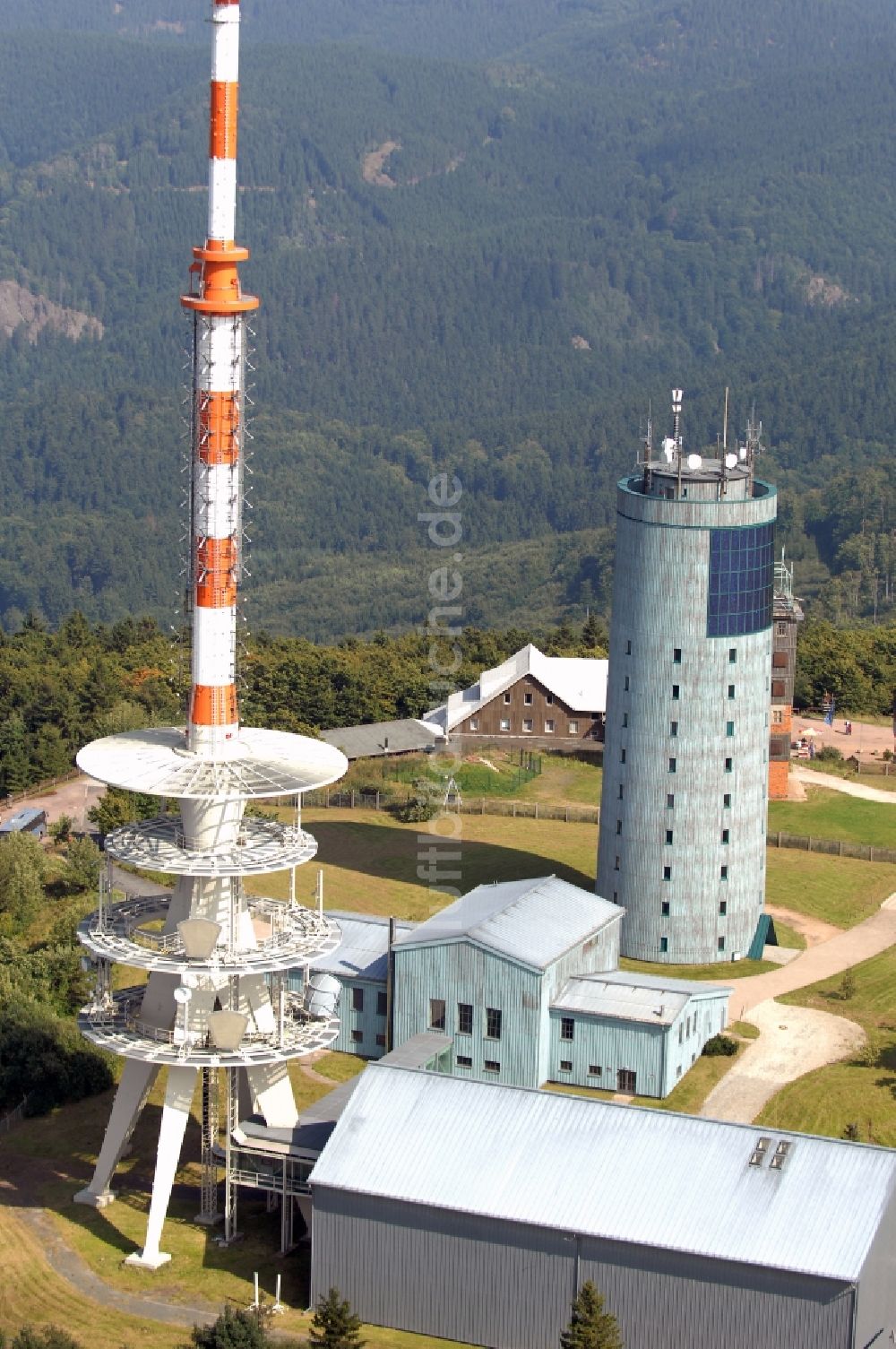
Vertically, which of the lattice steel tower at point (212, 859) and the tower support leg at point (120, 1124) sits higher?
the lattice steel tower at point (212, 859)

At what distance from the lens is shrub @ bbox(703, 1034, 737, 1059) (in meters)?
97.7

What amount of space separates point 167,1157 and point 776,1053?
95.4ft

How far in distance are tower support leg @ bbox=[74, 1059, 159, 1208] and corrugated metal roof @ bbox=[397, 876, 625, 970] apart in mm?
13863

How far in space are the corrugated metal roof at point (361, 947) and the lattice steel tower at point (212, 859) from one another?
10.2m

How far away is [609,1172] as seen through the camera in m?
75.3

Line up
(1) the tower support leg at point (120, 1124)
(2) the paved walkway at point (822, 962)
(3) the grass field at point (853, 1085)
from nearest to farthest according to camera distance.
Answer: (1) the tower support leg at point (120, 1124), (3) the grass field at point (853, 1085), (2) the paved walkway at point (822, 962)

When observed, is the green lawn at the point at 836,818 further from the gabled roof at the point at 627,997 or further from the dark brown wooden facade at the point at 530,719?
the gabled roof at the point at 627,997

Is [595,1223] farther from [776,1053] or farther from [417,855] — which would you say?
[417,855]

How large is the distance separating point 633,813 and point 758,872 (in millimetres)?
6961

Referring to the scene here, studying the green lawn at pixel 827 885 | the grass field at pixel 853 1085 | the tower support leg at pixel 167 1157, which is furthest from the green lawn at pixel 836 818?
the tower support leg at pixel 167 1157

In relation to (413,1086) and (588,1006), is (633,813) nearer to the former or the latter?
(588,1006)

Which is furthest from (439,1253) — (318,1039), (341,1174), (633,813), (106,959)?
(633,813)

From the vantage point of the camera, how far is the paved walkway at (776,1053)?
3666 inches

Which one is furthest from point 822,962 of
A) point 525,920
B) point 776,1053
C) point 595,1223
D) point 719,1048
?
point 595,1223
